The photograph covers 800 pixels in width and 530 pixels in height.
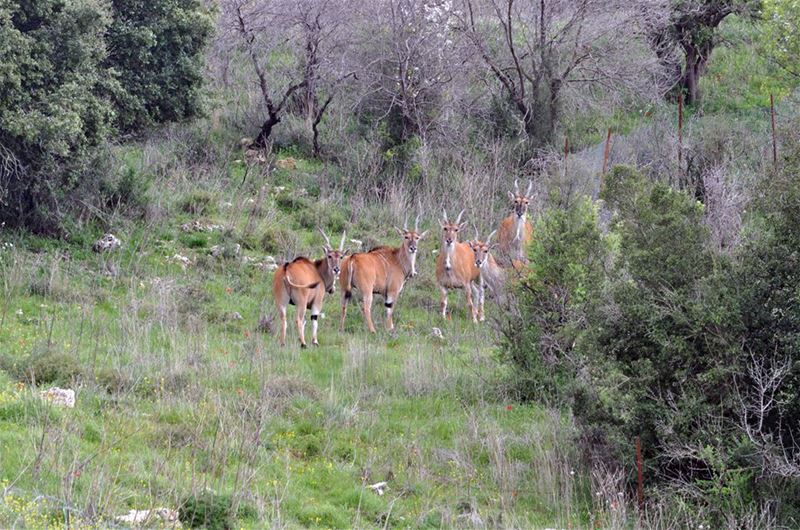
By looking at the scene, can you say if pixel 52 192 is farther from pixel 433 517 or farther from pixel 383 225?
pixel 433 517

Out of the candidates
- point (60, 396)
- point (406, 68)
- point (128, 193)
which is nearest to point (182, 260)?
point (128, 193)

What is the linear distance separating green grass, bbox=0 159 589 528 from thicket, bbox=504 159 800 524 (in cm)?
84

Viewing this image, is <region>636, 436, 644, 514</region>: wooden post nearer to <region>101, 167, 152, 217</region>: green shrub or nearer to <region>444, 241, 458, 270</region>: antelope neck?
<region>444, 241, 458, 270</region>: antelope neck

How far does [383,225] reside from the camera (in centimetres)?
2325

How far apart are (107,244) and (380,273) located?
458 cm

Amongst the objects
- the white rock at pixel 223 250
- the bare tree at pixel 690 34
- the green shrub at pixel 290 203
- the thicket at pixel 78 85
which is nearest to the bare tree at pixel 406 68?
the green shrub at pixel 290 203

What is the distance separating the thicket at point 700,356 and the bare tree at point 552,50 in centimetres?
1465

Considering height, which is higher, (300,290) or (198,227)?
(198,227)

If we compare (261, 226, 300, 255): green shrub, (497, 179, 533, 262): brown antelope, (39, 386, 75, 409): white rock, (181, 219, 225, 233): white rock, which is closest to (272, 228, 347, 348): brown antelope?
(261, 226, 300, 255): green shrub

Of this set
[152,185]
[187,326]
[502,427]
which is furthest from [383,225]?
[502,427]

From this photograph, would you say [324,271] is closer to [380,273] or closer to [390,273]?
[380,273]

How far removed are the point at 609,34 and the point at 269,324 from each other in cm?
A: 1376

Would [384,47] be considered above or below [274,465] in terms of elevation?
above

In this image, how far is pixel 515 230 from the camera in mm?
21562
